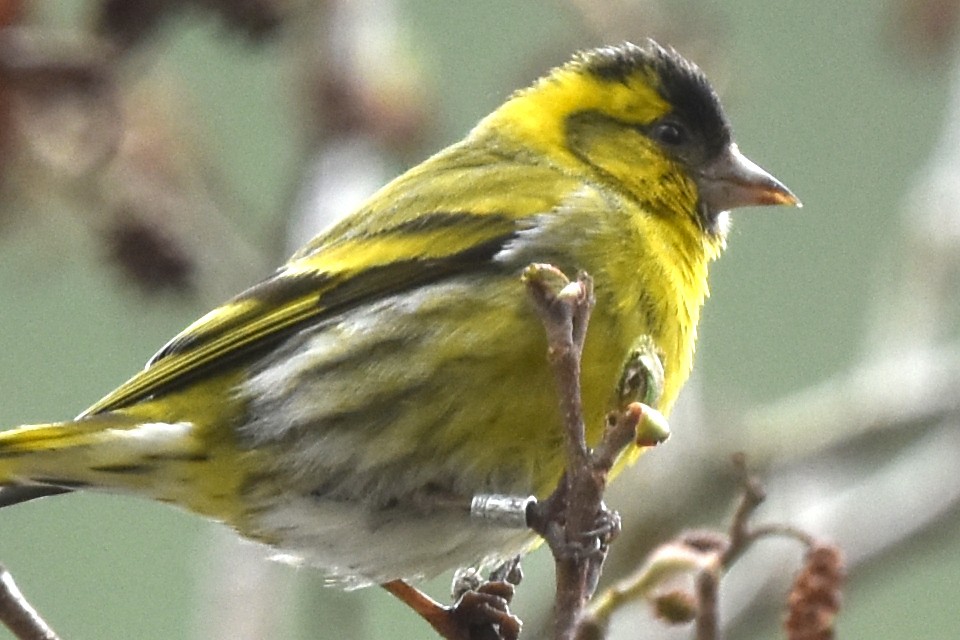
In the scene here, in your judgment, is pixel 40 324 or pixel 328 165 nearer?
pixel 328 165

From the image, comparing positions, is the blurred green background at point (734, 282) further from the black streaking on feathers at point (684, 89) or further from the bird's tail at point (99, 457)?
the bird's tail at point (99, 457)

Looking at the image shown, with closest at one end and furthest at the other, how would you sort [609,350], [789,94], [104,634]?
[609,350] < [789,94] < [104,634]

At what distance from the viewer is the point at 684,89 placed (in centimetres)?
393

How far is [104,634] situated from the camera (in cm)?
1077

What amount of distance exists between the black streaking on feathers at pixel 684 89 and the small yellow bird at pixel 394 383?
224 mm

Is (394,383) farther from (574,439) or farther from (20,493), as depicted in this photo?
(574,439)

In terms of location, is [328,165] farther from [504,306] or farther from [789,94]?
[789,94]

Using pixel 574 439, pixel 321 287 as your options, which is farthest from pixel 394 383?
pixel 574 439

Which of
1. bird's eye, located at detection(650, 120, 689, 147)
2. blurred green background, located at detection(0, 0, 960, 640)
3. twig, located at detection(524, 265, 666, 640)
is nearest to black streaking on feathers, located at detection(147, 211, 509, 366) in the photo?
bird's eye, located at detection(650, 120, 689, 147)

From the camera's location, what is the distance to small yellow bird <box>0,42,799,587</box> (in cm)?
317

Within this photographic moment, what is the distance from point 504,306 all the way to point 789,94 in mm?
6056

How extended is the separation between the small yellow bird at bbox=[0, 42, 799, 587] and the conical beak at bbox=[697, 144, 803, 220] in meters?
0.11

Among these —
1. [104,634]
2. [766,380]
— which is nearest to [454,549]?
[766,380]

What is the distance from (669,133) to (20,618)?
2.11m
